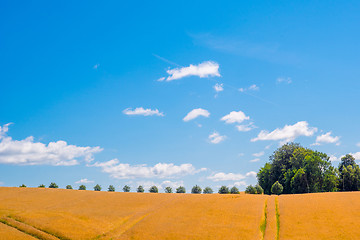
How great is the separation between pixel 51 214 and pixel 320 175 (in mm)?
83985

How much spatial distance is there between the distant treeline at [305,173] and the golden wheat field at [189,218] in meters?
Result: 37.7

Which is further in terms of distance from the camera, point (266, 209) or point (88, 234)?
point (266, 209)

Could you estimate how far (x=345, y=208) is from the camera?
2028 inches

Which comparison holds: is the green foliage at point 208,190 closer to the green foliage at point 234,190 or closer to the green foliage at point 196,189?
the green foliage at point 196,189

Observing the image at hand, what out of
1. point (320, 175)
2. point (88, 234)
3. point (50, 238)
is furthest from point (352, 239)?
point (320, 175)

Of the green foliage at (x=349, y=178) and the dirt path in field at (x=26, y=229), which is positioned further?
the green foliage at (x=349, y=178)

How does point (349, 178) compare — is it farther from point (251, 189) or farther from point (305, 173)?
point (251, 189)

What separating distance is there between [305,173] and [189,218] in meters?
62.6

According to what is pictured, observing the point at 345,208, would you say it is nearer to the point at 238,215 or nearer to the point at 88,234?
the point at 238,215

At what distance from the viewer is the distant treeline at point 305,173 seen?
3910 inches

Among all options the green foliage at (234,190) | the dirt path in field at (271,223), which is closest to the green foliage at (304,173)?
the green foliage at (234,190)

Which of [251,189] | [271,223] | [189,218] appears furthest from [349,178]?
[189,218]

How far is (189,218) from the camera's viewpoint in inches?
2058

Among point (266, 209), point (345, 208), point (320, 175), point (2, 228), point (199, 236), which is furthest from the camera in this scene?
point (320, 175)
